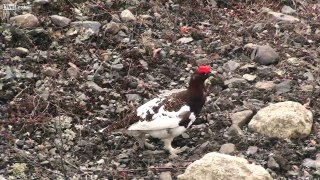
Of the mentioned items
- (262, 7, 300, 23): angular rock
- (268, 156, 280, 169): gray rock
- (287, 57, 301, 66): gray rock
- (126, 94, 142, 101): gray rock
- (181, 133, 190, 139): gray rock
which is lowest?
(126, 94, 142, 101): gray rock

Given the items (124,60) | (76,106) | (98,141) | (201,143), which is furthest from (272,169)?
(124,60)

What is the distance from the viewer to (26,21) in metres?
8.99

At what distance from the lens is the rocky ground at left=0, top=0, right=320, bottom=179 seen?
625 centimetres

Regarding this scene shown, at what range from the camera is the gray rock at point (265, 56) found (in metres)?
8.63

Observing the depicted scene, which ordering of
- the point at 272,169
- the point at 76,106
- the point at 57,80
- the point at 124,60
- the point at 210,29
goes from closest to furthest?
1. the point at 272,169
2. the point at 76,106
3. the point at 57,80
4. the point at 124,60
5. the point at 210,29

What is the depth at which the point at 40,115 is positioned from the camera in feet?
22.7

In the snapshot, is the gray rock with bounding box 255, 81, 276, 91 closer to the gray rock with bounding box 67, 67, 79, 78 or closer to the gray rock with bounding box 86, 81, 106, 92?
the gray rock with bounding box 86, 81, 106, 92

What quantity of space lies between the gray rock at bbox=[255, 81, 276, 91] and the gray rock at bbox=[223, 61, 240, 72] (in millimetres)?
617

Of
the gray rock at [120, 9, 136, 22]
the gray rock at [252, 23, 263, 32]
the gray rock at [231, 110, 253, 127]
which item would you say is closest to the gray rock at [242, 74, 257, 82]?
the gray rock at [231, 110, 253, 127]

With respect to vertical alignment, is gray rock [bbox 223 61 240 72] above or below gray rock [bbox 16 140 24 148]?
above

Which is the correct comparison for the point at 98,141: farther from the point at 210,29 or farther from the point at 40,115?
the point at 210,29

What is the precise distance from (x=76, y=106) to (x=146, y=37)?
7.11ft

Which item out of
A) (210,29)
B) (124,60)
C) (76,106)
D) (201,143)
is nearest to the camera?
(201,143)

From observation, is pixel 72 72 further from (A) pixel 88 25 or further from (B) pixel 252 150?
(B) pixel 252 150
